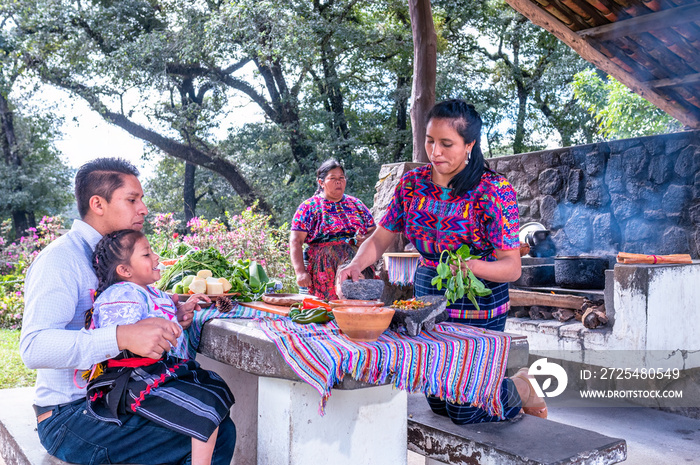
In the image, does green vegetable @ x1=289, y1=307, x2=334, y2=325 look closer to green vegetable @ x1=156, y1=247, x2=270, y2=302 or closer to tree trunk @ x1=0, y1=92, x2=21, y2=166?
green vegetable @ x1=156, y1=247, x2=270, y2=302

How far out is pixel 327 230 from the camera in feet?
16.0

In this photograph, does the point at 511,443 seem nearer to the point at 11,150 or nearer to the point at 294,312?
the point at 294,312

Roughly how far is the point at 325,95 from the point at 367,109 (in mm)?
1395

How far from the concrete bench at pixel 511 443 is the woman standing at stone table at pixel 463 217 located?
0.09m

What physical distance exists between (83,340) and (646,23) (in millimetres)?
4953

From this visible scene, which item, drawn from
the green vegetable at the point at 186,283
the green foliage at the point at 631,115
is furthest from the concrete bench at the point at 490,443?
the green foliage at the point at 631,115

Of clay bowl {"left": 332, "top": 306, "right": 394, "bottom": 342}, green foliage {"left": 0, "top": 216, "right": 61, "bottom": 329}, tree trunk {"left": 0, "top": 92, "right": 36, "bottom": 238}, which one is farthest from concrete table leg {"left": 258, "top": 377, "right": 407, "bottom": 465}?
tree trunk {"left": 0, "top": 92, "right": 36, "bottom": 238}

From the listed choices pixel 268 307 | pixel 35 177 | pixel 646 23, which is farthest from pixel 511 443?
pixel 35 177

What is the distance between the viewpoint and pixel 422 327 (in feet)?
7.56

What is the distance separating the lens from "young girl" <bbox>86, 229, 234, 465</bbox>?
2.04m

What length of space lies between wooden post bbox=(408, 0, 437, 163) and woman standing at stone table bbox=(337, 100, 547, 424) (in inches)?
179

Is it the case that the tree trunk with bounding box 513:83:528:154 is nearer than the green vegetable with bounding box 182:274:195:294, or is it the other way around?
the green vegetable with bounding box 182:274:195:294

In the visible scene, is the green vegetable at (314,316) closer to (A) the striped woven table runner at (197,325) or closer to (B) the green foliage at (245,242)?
(A) the striped woven table runner at (197,325)

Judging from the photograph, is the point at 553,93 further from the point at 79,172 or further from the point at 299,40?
the point at 79,172
